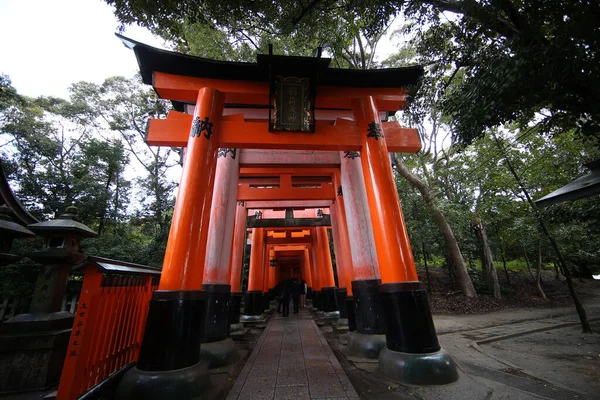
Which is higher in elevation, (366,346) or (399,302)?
(399,302)

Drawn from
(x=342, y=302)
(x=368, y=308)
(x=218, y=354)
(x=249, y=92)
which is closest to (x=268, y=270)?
(x=342, y=302)

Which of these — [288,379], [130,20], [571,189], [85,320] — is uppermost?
[130,20]

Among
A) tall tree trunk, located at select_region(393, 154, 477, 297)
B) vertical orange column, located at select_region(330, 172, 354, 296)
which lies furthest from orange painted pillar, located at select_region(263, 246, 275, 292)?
tall tree trunk, located at select_region(393, 154, 477, 297)

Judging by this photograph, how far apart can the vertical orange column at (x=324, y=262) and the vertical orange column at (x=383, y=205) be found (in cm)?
844

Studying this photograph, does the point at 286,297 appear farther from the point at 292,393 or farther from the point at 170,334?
the point at 170,334

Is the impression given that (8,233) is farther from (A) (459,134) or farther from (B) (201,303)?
(A) (459,134)

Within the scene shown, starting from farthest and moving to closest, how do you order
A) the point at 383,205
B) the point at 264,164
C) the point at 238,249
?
the point at 238,249 → the point at 264,164 → the point at 383,205

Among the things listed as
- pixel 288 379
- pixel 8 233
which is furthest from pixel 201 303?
pixel 8 233

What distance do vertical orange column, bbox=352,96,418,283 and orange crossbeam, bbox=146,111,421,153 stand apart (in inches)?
13.0

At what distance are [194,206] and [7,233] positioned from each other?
3085mm

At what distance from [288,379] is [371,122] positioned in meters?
5.00

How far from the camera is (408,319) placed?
13.4 ft

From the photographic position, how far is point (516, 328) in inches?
360

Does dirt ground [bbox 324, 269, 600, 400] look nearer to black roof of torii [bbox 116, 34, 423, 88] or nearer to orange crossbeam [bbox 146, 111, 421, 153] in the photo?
orange crossbeam [bbox 146, 111, 421, 153]
